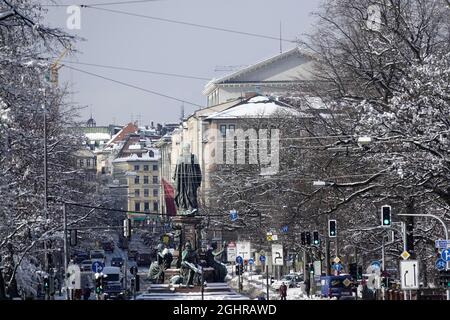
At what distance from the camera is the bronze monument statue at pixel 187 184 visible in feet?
230

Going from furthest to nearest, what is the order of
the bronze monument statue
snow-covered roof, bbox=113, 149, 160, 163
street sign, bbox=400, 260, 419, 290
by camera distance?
1. snow-covered roof, bbox=113, 149, 160, 163
2. the bronze monument statue
3. street sign, bbox=400, 260, 419, 290

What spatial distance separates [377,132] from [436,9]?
8971 millimetres

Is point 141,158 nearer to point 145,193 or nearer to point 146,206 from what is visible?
point 145,193

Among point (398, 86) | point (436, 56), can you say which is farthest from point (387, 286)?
point (436, 56)

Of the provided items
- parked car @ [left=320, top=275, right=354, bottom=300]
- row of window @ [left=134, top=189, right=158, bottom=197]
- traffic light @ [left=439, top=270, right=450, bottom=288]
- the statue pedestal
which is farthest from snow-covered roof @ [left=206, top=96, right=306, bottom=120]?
traffic light @ [left=439, top=270, right=450, bottom=288]

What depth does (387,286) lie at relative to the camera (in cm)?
5034

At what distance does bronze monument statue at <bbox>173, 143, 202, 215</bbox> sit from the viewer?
7000 centimetres

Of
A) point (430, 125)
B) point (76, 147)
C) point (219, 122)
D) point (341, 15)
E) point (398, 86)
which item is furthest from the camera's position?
point (219, 122)

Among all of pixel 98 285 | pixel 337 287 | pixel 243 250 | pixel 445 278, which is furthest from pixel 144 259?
pixel 445 278

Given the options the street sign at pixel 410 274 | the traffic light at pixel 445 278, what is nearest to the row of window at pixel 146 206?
the traffic light at pixel 445 278

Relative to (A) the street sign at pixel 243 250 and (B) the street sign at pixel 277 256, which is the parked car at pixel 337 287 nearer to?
(B) the street sign at pixel 277 256

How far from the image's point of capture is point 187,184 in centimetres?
7000

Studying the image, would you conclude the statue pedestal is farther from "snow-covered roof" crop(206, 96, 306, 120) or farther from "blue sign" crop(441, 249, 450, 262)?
"snow-covered roof" crop(206, 96, 306, 120)
